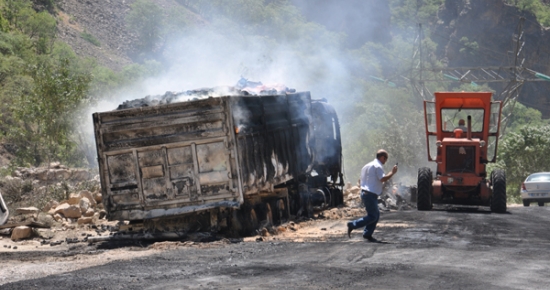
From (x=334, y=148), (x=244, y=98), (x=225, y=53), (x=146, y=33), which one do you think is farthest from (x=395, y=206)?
(x=146, y=33)

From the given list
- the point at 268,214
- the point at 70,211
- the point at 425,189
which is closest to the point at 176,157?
the point at 268,214

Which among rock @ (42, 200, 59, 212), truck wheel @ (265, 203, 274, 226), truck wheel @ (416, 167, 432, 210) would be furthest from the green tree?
truck wheel @ (416, 167, 432, 210)

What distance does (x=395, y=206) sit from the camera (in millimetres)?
22672

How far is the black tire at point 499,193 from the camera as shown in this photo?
19.6m

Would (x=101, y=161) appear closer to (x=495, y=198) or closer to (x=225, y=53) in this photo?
(x=495, y=198)

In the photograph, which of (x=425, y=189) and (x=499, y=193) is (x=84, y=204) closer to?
(x=425, y=189)

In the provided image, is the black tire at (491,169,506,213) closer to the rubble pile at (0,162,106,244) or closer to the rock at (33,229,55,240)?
the rubble pile at (0,162,106,244)

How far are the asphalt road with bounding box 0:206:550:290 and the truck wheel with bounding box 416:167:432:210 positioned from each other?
5.02 metres

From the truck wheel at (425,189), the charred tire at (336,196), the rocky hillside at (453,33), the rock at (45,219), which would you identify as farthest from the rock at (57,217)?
the rocky hillside at (453,33)

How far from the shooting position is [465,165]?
65.5 ft

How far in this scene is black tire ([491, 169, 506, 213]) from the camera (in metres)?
19.6

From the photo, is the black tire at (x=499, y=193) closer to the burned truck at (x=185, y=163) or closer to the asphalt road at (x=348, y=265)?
the asphalt road at (x=348, y=265)

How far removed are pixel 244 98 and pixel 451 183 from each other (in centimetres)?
745

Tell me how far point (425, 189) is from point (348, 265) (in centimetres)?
1040
